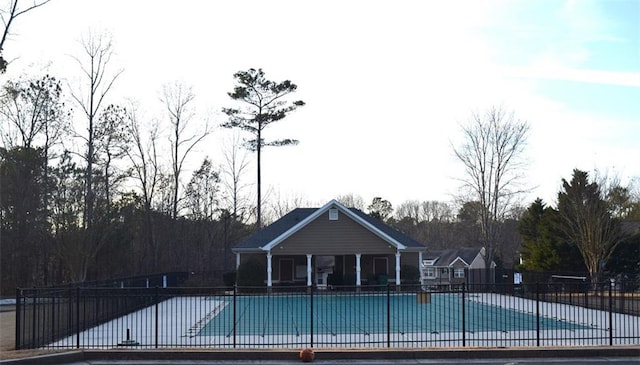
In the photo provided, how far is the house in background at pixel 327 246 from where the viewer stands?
45.8 meters

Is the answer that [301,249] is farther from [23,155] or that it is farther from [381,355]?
[381,355]

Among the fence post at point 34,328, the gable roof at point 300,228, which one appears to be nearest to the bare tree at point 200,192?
the gable roof at point 300,228

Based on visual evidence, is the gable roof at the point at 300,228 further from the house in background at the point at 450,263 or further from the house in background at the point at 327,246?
the house in background at the point at 450,263

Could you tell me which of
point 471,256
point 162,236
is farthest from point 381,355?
point 471,256

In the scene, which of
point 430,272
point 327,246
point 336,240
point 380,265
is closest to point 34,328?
point 327,246

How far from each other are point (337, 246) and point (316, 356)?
30670 millimetres

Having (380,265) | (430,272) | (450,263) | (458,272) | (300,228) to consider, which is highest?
(300,228)

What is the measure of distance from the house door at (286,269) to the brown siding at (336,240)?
12.7ft

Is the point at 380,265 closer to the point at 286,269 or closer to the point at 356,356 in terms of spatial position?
the point at 286,269

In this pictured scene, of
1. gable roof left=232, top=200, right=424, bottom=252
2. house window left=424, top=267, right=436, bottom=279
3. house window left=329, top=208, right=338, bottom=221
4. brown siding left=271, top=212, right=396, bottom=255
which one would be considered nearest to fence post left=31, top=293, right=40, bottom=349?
gable roof left=232, top=200, right=424, bottom=252

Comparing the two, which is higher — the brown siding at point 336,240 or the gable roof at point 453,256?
the brown siding at point 336,240

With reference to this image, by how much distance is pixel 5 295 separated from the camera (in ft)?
134

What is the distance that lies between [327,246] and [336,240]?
0.64m

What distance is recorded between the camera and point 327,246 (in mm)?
46125
